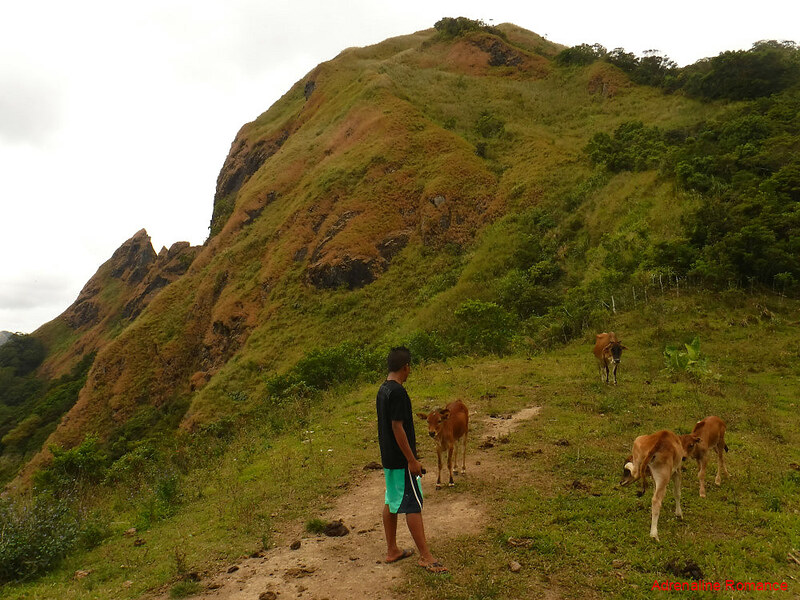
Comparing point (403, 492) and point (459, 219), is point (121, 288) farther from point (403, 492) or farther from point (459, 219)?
point (403, 492)

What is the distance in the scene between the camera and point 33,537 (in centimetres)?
662

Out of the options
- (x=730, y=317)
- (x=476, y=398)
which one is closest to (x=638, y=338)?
(x=730, y=317)

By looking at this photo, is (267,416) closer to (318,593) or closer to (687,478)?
(318,593)

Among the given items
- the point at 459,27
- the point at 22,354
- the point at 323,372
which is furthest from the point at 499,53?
the point at 22,354

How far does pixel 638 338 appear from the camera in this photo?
1464cm

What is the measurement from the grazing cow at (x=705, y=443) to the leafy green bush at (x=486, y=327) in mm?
11074

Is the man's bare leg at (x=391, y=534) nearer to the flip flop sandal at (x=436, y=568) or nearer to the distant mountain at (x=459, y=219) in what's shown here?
the flip flop sandal at (x=436, y=568)

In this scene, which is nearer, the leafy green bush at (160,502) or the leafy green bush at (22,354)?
the leafy green bush at (160,502)

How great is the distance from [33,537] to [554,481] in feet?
23.4

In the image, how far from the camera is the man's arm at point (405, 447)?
15.1ft

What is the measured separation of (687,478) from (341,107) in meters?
50.8

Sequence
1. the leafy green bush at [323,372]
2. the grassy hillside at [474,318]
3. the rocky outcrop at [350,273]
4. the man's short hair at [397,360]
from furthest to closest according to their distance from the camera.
Result: the rocky outcrop at [350,273]
the leafy green bush at [323,372]
the grassy hillside at [474,318]
the man's short hair at [397,360]

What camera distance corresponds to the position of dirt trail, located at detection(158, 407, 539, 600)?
4773 millimetres

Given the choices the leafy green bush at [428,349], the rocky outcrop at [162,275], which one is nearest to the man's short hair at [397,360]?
the leafy green bush at [428,349]
